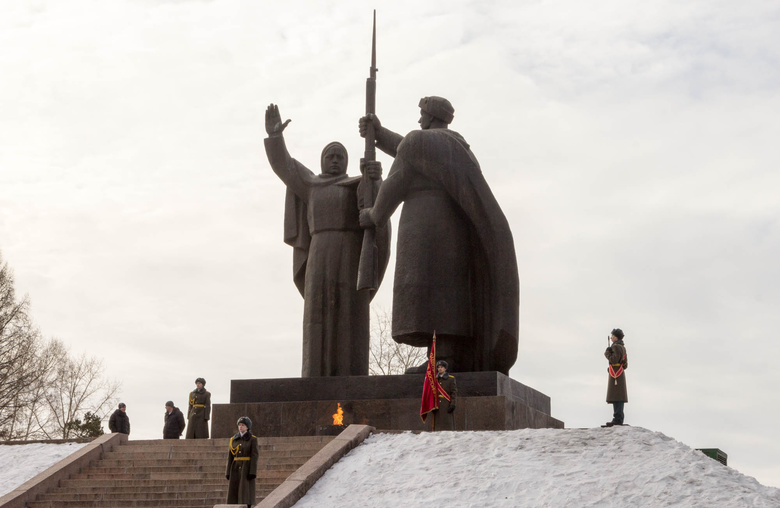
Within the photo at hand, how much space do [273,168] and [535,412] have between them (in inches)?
209

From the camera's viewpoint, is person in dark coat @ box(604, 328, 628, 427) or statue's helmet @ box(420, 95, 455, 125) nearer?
person in dark coat @ box(604, 328, 628, 427)

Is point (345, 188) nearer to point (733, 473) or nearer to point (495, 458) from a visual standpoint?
point (495, 458)

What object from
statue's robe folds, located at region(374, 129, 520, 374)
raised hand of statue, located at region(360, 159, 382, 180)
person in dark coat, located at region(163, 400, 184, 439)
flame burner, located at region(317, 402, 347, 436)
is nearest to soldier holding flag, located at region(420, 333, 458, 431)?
flame burner, located at region(317, 402, 347, 436)

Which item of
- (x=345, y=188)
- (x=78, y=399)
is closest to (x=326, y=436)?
(x=345, y=188)

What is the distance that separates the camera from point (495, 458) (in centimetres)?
1160

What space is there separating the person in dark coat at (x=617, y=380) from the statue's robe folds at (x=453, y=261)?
133 centimetres

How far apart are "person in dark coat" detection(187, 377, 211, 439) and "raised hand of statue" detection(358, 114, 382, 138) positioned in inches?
163

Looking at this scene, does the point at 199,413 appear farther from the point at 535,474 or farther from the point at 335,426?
the point at 535,474

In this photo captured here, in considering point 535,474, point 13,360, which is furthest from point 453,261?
point 13,360

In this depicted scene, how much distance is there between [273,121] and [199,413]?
4396 millimetres

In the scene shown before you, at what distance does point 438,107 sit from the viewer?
1566cm

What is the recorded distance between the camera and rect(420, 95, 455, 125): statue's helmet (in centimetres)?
1566

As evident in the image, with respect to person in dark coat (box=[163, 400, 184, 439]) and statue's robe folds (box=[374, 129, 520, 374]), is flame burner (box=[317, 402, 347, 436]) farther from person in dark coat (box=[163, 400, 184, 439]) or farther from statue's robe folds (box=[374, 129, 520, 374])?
person in dark coat (box=[163, 400, 184, 439])

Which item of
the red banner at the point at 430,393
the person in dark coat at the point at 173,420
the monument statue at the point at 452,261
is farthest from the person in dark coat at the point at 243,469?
the person in dark coat at the point at 173,420
